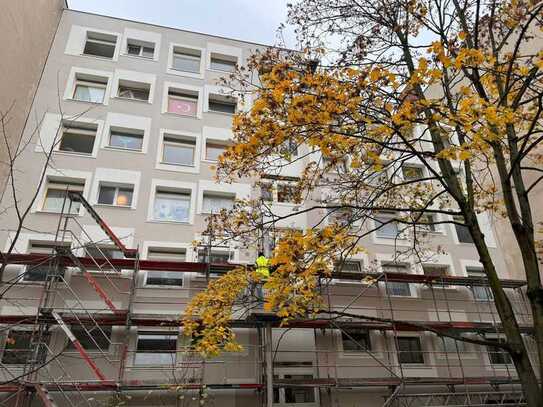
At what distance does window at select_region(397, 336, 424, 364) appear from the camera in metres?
15.5

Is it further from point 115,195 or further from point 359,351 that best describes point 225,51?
point 359,351

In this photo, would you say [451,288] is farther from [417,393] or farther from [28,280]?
[28,280]

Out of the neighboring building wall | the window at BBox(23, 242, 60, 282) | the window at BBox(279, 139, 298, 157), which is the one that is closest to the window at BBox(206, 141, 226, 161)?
the neighboring building wall

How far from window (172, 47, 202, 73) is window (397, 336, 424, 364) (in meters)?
15.1

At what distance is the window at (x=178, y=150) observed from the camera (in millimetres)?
17562

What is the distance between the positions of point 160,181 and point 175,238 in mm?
2510

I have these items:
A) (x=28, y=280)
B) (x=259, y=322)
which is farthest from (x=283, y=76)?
(x=28, y=280)

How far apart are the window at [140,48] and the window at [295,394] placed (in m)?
15.7

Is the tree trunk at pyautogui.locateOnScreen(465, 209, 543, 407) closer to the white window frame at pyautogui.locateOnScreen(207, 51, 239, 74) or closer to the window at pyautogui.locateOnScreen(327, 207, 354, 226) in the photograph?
the window at pyautogui.locateOnScreen(327, 207, 354, 226)

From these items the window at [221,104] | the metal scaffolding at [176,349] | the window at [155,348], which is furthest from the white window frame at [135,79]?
the window at [155,348]

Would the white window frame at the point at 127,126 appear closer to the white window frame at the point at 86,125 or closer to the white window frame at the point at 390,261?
the white window frame at the point at 86,125

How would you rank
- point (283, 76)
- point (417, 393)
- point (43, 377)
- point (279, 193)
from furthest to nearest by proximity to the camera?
point (417, 393) < point (43, 377) < point (279, 193) < point (283, 76)

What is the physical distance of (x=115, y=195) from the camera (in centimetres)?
1602

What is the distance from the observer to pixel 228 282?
809 cm
